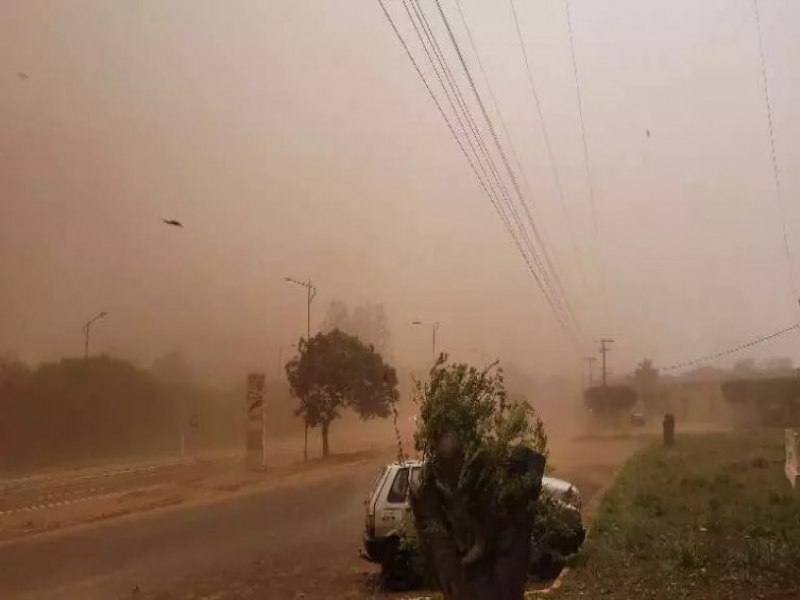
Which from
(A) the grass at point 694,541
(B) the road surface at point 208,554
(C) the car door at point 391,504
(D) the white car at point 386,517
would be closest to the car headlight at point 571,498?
(D) the white car at point 386,517

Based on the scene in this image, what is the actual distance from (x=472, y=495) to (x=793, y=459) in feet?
58.5

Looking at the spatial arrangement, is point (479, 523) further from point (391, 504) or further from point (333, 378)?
point (333, 378)

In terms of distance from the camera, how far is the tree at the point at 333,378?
44531 millimetres

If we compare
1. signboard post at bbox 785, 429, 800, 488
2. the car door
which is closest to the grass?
signboard post at bbox 785, 429, 800, 488

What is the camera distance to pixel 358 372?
4497cm

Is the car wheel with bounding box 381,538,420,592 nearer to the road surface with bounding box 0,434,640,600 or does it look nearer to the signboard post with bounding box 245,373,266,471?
the road surface with bounding box 0,434,640,600

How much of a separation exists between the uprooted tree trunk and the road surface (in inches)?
201

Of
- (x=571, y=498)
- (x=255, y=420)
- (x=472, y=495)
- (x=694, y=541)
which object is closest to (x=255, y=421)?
(x=255, y=420)

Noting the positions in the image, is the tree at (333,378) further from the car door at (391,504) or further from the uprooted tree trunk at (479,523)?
the uprooted tree trunk at (479,523)

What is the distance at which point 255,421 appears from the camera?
37938 mm

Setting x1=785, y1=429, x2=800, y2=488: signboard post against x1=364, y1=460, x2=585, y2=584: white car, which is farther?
x1=785, y1=429, x2=800, y2=488: signboard post

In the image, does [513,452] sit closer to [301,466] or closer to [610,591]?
[610,591]

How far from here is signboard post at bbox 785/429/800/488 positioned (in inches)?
836

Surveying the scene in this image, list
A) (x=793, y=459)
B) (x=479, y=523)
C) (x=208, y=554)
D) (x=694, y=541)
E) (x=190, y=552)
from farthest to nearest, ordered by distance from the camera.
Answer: (x=793, y=459) < (x=190, y=552) < (x=208, y=554) < (x=694, y=541) < (x=479, y=523)
